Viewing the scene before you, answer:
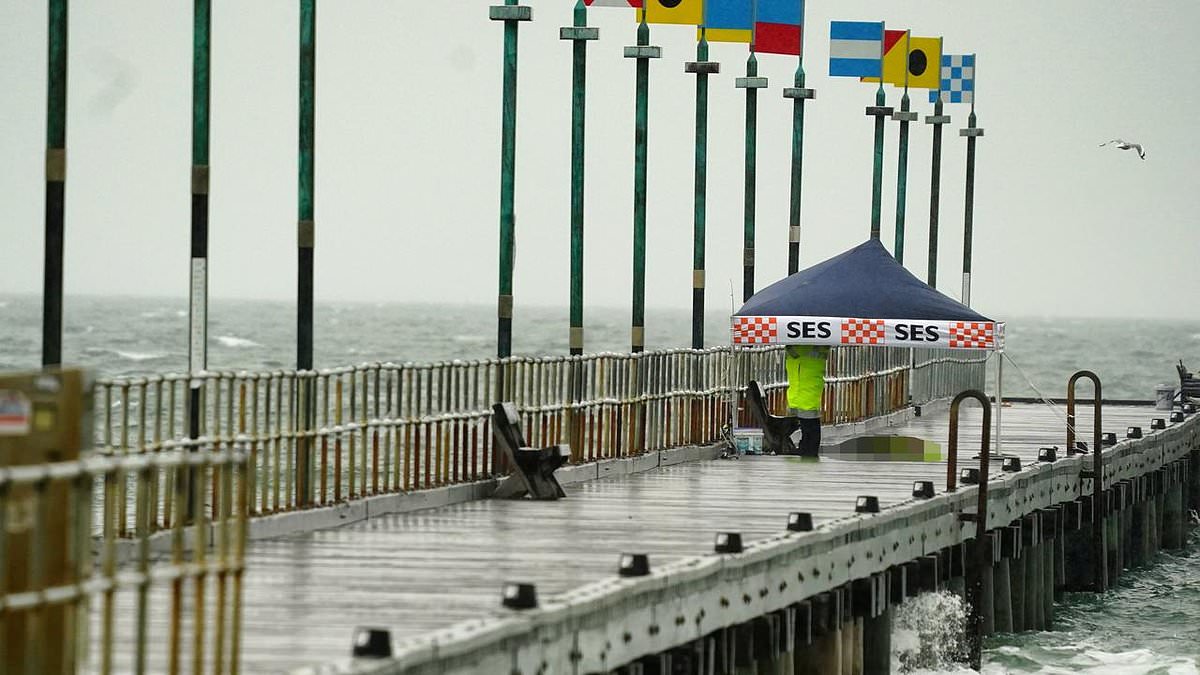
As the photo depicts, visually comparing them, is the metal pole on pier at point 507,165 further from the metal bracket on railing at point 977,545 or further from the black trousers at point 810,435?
the metal bracket on railing at point 977,545

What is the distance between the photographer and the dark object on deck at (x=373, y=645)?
11.5m

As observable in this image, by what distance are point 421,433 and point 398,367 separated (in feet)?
2.72

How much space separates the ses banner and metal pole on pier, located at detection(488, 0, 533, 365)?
284cm

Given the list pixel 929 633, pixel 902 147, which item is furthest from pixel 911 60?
pixel 929 633

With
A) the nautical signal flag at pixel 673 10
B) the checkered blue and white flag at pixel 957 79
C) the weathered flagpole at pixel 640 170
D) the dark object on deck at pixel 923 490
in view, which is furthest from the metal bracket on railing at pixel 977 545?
the checkered blue and white flag at pixel 957 79

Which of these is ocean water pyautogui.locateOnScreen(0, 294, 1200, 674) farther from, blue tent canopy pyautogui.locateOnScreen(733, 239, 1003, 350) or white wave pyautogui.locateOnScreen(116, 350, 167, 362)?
blue tent canopy pyautogui.locateOnScreen(733, 239, 1003, 350)

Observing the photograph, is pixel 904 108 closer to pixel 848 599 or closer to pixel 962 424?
pixel 962 424

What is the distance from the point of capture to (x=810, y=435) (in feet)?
101

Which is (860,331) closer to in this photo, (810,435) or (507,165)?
(810,435)

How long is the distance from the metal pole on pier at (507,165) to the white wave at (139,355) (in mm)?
86943

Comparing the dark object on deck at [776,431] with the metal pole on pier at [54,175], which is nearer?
the metal pole on pier at [54,175]

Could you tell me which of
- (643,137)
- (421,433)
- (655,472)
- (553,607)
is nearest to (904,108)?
(643,137)

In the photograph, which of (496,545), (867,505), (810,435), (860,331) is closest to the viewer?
(496,545)

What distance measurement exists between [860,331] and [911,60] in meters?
24.6
